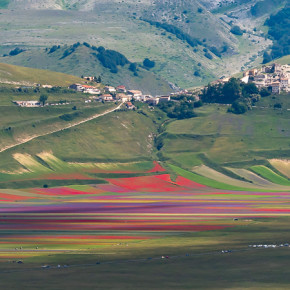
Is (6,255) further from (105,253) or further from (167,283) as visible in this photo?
(167,283)

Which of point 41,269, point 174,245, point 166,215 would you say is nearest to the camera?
point 41,269

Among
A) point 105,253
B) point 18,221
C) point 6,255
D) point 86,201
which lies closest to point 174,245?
point 105,253

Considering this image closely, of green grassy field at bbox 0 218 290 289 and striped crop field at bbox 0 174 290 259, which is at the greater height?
→ green grassy field at bbox 0 218 290 289

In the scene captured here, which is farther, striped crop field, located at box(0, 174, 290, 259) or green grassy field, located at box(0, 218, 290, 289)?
striped crop field, located at box(0, 174, 290, 259)

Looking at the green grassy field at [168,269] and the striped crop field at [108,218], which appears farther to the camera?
the striped crop field at [108,218]

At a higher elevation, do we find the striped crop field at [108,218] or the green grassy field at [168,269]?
the green grassy field at [168,269]

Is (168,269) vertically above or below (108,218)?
above

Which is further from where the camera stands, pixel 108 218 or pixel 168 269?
pixel 108 218

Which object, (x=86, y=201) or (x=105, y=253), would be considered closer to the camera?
(x=105, y=253)
